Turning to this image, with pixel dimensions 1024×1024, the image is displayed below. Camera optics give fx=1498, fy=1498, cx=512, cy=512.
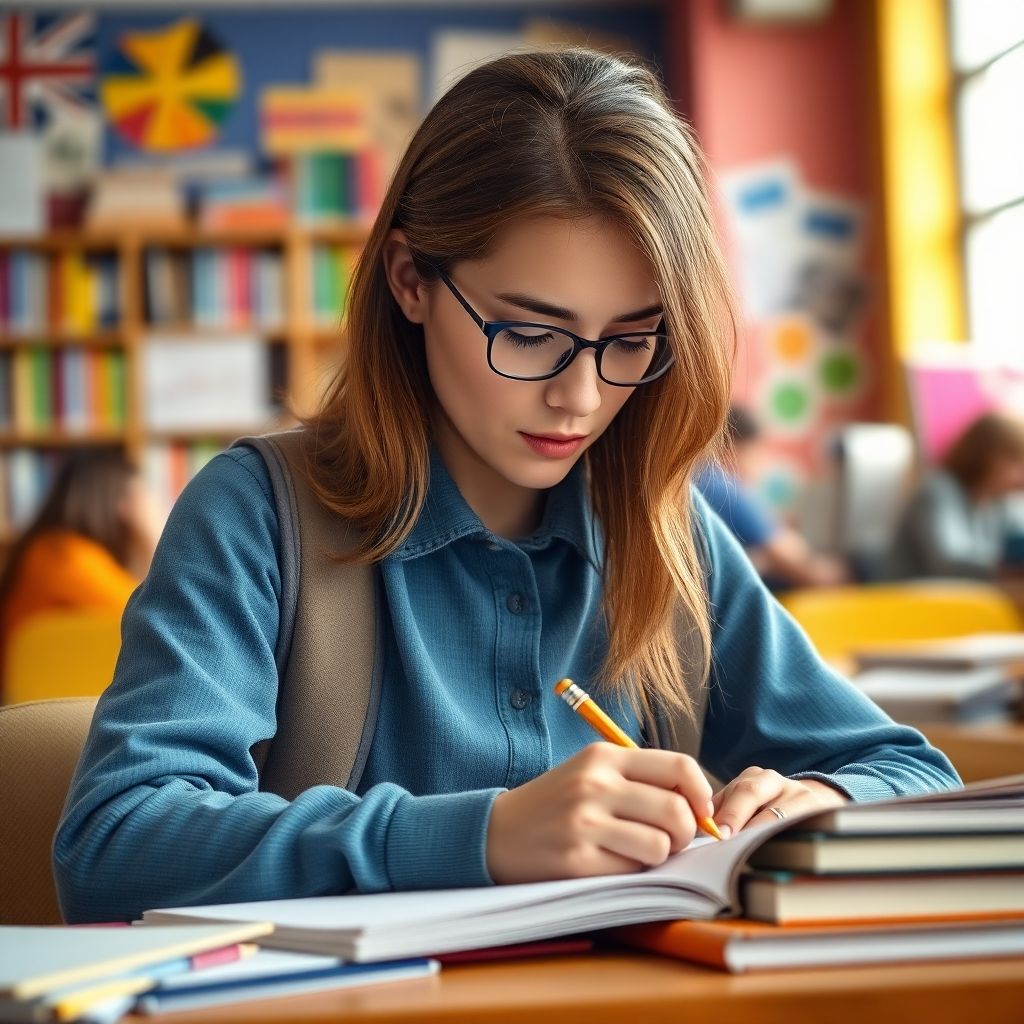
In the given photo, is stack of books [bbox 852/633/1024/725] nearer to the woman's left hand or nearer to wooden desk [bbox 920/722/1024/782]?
wooden desk [bbox 920/722/1024/782]

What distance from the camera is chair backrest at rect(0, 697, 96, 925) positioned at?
1.14 metres

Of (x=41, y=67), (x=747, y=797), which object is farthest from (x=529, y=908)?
(x=41, y=67)

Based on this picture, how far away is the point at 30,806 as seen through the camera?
115 centimetres

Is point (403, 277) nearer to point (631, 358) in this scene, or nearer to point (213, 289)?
point (631, 358)

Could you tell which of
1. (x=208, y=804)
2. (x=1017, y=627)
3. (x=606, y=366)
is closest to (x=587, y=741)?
(x=606, y=366)

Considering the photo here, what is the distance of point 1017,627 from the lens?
2.58 meters

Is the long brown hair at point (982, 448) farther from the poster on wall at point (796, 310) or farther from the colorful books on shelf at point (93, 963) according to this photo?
the colorful books on shelf at point (93, 963)

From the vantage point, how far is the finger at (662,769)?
0.81 metres

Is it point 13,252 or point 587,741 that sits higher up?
point 13,252

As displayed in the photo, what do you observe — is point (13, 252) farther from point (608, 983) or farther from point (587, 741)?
point (608, 983)

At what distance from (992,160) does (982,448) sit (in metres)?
1.76

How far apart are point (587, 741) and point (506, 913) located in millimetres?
530

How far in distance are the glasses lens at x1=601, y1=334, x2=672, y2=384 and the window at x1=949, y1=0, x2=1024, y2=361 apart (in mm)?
4843

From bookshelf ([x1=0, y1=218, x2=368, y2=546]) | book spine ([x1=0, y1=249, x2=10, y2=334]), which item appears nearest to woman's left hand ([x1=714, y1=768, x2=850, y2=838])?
bookshelf ([x1=0, y1=218, x2=368, y2=546])
